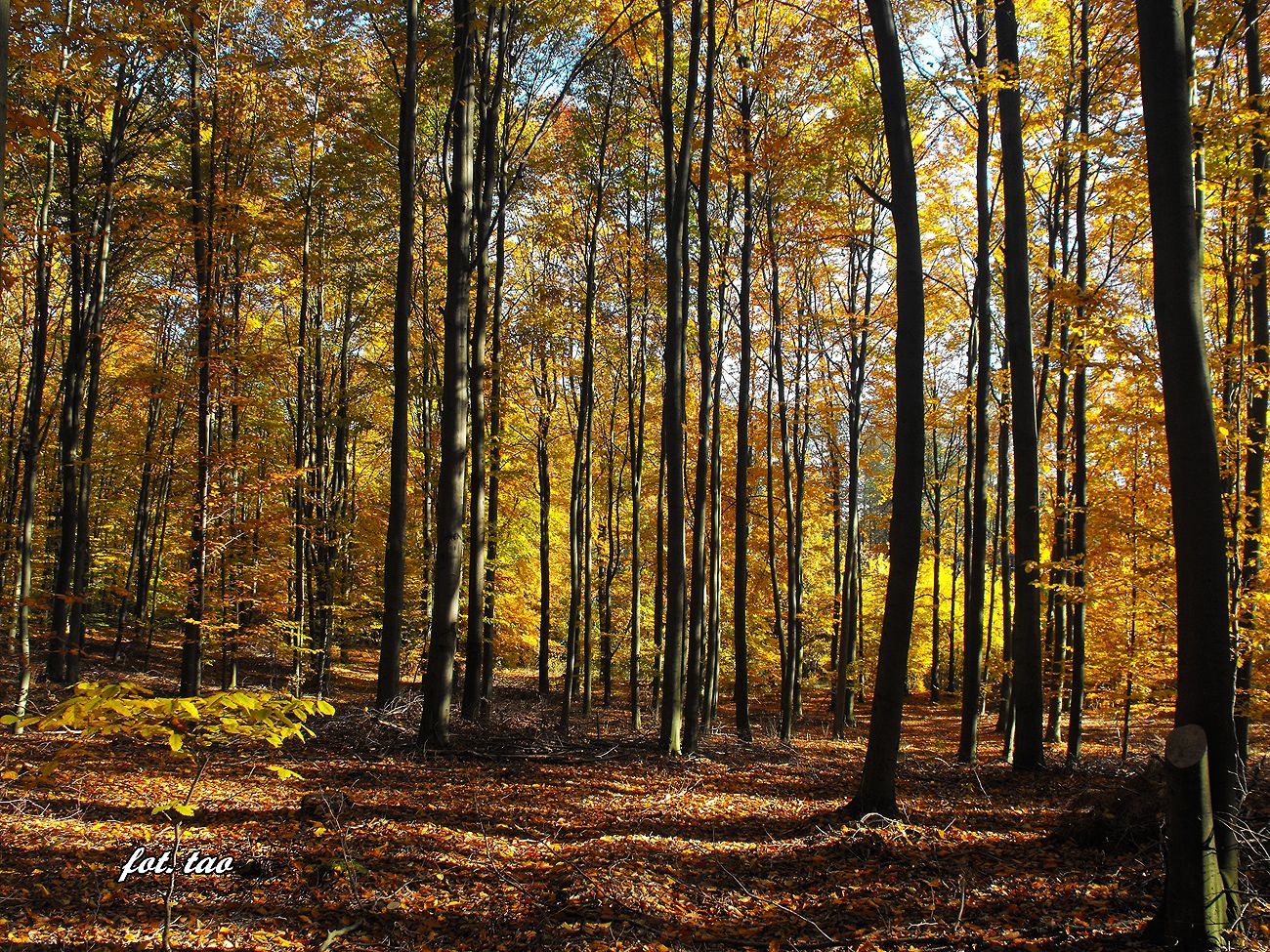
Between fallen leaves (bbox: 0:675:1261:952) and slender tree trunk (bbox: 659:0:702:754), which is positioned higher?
slender tree trunk (bbox: 659:0:702:754)

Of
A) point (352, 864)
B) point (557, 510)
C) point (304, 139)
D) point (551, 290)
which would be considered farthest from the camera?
point (557, 510)

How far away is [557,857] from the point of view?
5.40 m

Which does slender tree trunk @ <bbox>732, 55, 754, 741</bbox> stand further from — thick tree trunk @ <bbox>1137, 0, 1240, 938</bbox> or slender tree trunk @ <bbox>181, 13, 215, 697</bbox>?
thick tree trunk @ <bbox>1137, 0, 1240, 938</bbox>

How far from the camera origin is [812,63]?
1198cm

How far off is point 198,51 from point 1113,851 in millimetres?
12761

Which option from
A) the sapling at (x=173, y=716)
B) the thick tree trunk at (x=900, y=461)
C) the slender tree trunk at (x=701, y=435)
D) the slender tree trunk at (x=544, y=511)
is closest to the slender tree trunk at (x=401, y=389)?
the slender tree trunk at (x=701, y=435)

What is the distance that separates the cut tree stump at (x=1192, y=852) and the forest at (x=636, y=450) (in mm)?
19

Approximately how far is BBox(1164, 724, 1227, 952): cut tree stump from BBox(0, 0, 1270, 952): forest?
2cm

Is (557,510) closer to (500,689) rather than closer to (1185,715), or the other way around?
(500,689)

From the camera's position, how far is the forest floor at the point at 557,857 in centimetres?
412

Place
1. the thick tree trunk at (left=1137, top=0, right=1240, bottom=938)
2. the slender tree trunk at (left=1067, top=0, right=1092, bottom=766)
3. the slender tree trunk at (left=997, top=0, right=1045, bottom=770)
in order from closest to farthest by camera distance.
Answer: the thick tree trunk at (left=1137, top=0, right=1240, bottom=938), the slender tree trunk at (left=997, top=0, right=1045, bottom=770), the slender tree trunk at (left=1067, top=0, right=1092, bottom=766)

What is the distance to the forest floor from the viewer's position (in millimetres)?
4125

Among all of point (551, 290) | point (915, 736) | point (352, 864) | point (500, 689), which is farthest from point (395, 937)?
point (500, 689)

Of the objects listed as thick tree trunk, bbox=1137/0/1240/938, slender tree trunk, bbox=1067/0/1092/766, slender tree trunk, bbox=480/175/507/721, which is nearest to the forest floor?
thick tree trunk, bbox=1137/0/1240/938
